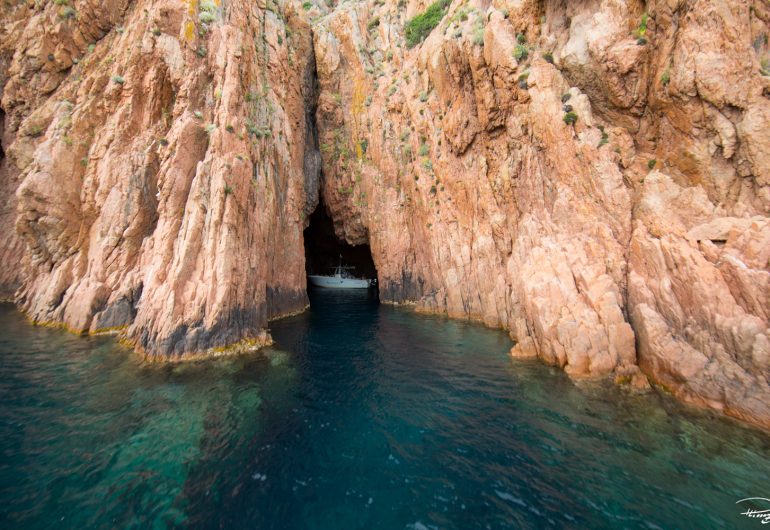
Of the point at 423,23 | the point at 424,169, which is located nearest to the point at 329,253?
the point at 424,169

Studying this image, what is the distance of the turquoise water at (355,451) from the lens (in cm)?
710

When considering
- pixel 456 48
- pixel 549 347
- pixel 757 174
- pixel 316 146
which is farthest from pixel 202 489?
pixel 316 146

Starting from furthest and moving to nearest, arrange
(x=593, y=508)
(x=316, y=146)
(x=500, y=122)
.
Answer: (x=316, y=146) → (x=500, y=122) → (x=593, y=508)

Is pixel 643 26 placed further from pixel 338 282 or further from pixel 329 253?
pixel 329 253

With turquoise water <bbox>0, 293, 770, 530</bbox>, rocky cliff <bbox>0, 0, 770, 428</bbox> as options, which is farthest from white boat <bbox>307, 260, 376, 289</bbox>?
turquoise water <bbox>0, 293, 770, 530</bbox>

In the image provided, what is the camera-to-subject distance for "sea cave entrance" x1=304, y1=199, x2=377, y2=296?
48.6 metres

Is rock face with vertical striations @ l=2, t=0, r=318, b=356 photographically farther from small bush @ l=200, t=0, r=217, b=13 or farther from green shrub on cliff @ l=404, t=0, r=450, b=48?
green shrub on cliff @ l=404, t=0, r=450, b=48

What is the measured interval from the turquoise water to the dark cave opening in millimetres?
34618

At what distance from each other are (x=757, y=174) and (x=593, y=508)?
14320 mm

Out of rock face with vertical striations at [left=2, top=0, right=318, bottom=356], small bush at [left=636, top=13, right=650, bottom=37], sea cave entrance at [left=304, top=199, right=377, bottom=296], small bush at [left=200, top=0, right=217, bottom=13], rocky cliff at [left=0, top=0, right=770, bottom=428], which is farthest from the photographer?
sea cave entrance at [left=304, top=199, right=377, bottom=296]

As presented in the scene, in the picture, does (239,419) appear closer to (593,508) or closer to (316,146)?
(593,508)

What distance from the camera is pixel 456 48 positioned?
26125 millimetres

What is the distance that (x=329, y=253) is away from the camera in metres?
57.4

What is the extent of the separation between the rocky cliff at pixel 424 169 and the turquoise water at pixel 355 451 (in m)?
2.72
